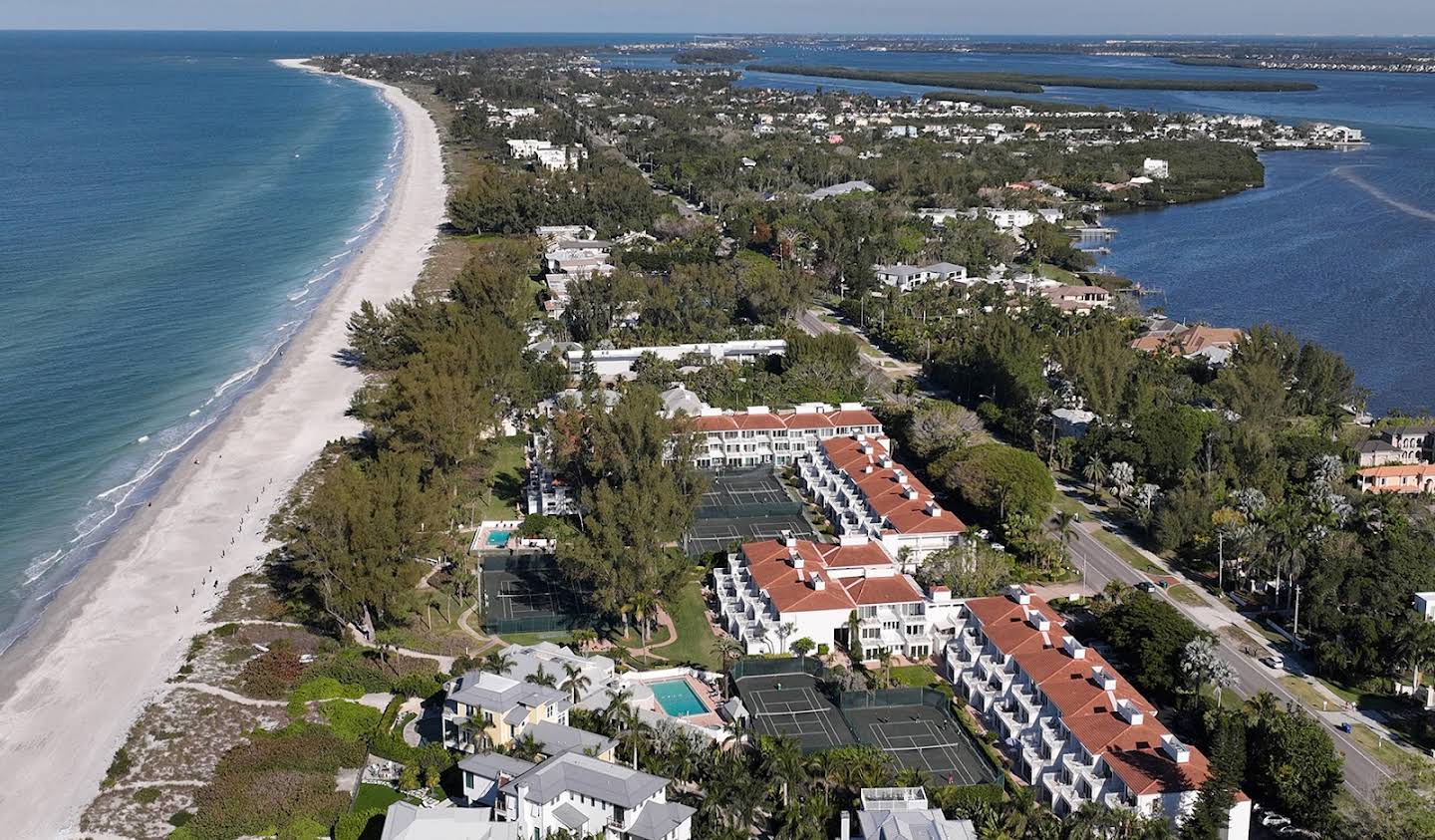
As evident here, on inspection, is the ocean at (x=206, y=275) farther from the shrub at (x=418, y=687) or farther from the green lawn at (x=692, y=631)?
the green lawn at (x=692, y=631)

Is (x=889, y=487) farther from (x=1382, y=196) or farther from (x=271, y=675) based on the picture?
(x=1382, y=196)

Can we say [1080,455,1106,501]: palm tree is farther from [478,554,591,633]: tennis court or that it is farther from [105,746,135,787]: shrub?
[105,746,135,787]: shrub

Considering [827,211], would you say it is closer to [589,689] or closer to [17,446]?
[17,446]

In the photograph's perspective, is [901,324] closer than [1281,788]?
No

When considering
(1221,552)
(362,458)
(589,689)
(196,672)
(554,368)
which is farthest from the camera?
(554,368)

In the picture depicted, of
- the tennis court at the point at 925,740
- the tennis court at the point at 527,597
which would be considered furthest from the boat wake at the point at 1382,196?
the tennis court at the point at 527,597

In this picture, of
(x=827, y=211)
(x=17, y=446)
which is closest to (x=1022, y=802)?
(x=17, y=446)

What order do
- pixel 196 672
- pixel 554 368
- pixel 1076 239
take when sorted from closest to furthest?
pixel 196 672, pixel 554 368, pixel 1076 239

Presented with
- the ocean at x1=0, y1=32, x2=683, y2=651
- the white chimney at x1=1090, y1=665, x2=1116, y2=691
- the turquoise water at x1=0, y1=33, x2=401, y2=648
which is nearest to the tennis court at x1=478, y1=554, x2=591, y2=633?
the ocean at x1=0, y1=32, x2=683, y2=651
